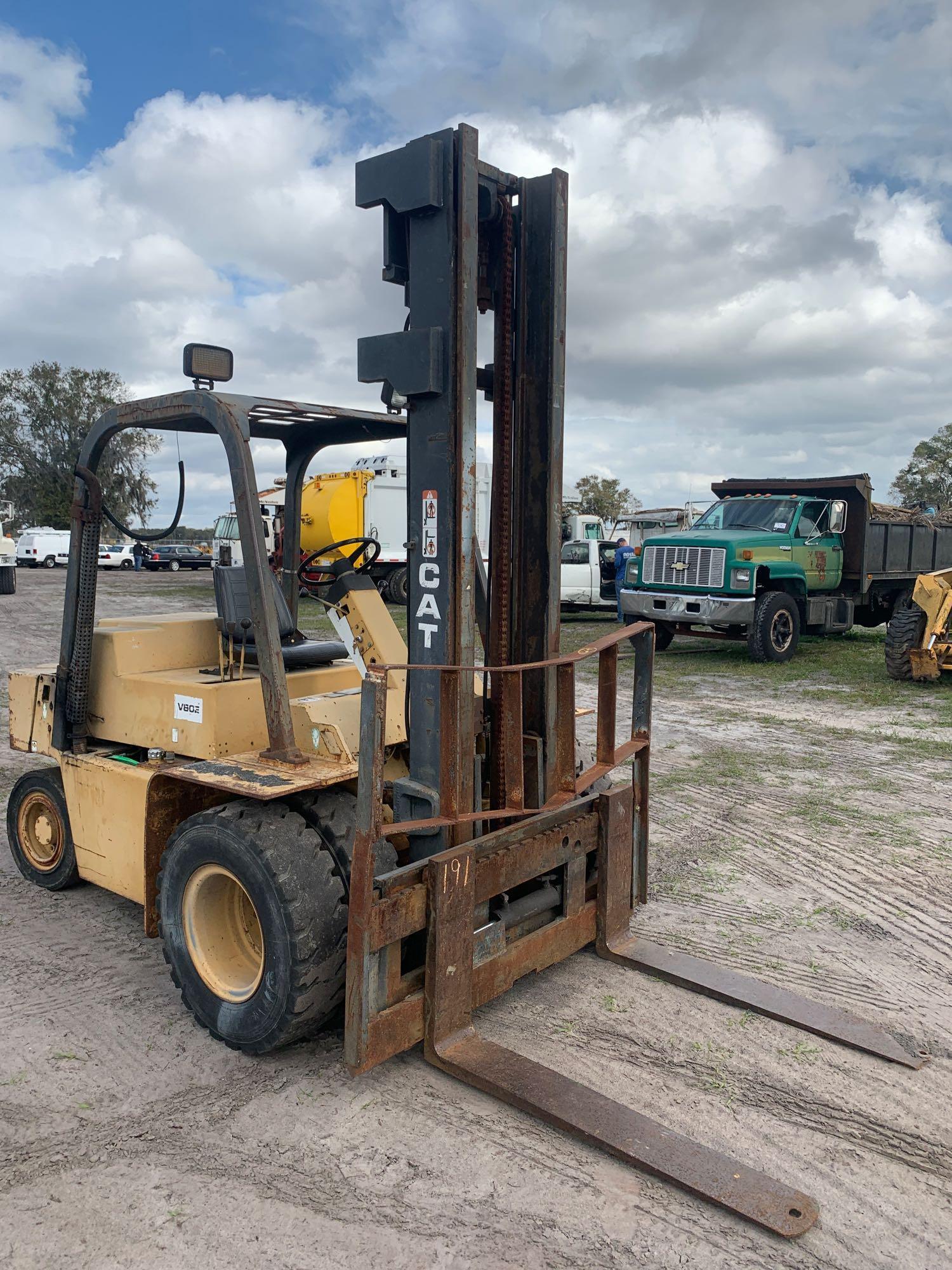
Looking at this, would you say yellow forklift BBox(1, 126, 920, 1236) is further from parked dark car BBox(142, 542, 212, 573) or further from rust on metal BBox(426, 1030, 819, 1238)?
parked dark car BBox(142, 542, 212, 573)

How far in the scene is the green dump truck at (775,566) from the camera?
1412 cm

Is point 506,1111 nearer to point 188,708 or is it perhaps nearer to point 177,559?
point 188,708

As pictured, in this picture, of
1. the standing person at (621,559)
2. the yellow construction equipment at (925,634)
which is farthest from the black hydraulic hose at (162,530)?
the standing person at (621,559)

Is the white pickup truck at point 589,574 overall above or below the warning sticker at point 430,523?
below

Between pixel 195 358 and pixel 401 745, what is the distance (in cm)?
186

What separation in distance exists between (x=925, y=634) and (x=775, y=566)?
8.91ft

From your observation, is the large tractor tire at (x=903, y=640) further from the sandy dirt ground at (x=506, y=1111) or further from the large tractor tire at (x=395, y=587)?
the large tractor tire at (x=395, y=587)

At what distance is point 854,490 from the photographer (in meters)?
15.3

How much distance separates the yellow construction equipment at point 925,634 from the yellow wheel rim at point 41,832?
1050 centimetres

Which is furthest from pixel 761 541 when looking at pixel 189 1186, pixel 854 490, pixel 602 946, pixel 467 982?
pixel 189 1186

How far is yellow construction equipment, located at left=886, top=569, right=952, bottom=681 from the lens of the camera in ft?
39.2

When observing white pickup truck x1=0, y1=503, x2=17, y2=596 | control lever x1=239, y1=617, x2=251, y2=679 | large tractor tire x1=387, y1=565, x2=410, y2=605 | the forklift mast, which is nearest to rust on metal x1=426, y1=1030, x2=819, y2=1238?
the forklift mast

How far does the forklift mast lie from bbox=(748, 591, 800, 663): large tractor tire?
10.7 m

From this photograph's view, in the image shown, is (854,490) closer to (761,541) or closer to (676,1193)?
(761,541)
